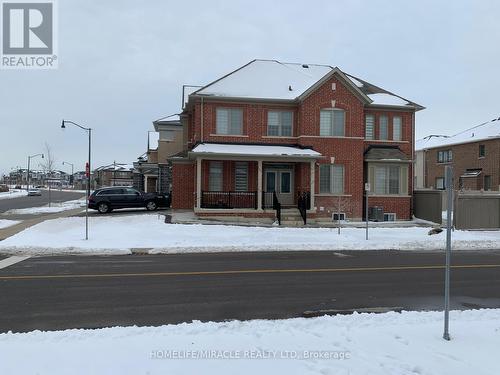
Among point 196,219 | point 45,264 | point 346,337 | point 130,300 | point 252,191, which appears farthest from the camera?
point 252,191

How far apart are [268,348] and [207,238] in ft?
45.6

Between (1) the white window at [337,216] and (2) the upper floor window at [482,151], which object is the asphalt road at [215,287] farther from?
(2) the upper floor window at [482,151]

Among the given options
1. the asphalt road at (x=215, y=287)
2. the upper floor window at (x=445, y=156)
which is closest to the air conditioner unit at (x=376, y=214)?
the asphalt road at (x=215, y=287)

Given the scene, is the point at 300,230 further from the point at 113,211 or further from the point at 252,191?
the point at 113,211

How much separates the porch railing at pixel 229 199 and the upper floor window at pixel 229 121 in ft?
11.9

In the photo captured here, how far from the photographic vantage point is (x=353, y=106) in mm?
26266

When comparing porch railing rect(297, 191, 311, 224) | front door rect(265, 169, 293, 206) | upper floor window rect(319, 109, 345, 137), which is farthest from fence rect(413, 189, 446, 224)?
front door rect(265, 169, 293, 206)

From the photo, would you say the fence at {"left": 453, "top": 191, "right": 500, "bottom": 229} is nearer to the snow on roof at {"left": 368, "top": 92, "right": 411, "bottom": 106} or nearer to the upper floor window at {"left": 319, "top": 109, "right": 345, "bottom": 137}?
the snow on roof at {"left": 368, "top": 92, "right": 411, "bottom": 106}

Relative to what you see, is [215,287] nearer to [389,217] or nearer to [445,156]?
[389,217]

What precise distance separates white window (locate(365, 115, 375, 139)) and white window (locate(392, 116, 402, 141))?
1.30 metres

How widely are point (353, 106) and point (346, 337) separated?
21790mm

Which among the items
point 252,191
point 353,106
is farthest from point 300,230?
point 353,106

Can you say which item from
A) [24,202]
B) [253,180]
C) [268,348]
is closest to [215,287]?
[268,348]

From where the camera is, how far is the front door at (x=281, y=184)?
87.6ft
